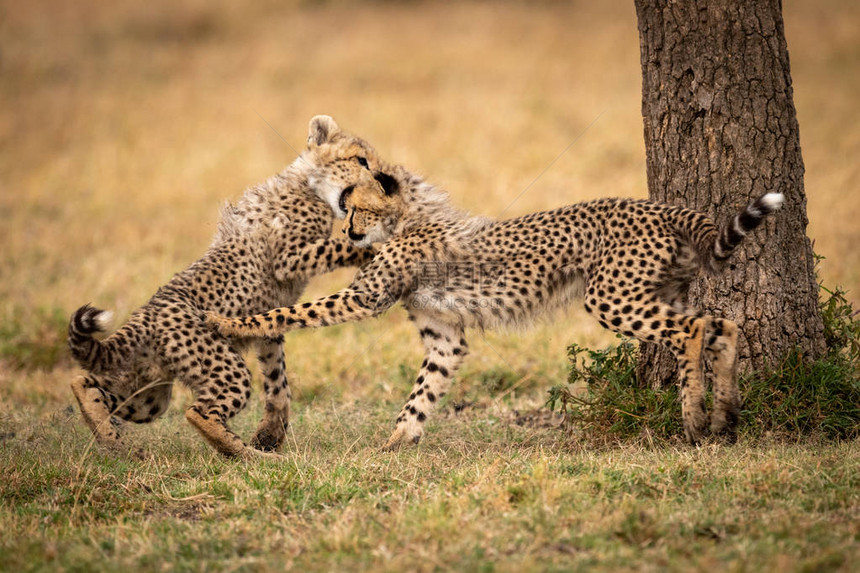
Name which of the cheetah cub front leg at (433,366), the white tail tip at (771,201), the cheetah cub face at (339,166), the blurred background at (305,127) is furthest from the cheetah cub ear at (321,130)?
the white tail tip at (771,201)

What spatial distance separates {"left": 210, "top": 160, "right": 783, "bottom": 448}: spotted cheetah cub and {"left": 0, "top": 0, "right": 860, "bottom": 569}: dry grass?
457 mm

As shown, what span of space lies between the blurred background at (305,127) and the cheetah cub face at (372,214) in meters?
0.63

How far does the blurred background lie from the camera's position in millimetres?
6910

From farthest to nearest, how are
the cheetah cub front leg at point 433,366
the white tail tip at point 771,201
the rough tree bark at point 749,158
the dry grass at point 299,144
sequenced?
the cheetah cub front leg at point 433,366, the rough tree bark at point 749,158, the white tail tip at point 771,201, the dry grass at point 299,144

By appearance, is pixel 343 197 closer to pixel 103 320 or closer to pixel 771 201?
pixel 103 320

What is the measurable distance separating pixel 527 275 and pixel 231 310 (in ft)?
4.69

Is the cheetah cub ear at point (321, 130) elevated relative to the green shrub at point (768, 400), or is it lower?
elevated

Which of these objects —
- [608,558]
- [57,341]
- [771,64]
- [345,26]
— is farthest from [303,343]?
[345,26]

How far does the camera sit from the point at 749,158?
4.26 metres

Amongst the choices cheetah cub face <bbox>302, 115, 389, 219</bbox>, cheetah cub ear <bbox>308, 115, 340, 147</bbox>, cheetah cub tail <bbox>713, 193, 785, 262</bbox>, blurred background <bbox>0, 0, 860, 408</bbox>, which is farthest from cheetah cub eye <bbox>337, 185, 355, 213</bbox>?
cheetah cub tail <bbox>713, 193, 785, 262</bbox>

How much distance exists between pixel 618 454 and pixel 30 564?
7.43 ft

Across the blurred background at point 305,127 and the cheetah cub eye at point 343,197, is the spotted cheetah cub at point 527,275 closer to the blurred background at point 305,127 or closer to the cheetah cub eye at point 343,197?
the cheetah cub eye at point 343,197

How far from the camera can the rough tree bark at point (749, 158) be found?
4.25 metres

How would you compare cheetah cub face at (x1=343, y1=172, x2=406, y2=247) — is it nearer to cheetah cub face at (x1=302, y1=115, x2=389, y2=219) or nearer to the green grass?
cheetah cub face at (x1=302, y1=115, x2=389, y2=219)
